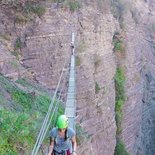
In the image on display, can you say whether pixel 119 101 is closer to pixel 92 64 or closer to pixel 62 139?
pixel 92 64

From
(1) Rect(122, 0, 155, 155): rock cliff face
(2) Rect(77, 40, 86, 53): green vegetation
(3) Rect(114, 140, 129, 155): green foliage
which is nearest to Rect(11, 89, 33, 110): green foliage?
(2) Rect(77, 40, 86, 53): green vegetation

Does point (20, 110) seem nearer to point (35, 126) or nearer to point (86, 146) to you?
point (35, 126)

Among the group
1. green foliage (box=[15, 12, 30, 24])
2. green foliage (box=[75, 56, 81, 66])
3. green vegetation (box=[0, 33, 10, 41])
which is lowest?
green foliage (box=[75, 56, 81, 66])

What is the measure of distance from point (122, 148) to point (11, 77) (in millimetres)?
8708

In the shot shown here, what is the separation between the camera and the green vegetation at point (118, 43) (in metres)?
21.3

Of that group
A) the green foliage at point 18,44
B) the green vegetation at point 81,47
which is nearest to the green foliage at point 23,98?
the green foliage at point 18,44

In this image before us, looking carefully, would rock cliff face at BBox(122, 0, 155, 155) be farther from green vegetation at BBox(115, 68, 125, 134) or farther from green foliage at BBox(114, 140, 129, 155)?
green foliage at BBox(114, 140, 129, 155)

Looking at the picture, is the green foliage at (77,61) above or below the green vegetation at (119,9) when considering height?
below

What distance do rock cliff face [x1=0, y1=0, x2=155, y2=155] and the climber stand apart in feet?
14.2

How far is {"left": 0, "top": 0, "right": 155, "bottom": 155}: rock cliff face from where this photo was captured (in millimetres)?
14047

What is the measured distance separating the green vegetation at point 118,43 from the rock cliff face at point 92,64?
1.28ft

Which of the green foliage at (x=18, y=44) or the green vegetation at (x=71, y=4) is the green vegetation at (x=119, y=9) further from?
the green foliage at (x=18, y=44)

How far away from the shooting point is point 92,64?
54.9ft

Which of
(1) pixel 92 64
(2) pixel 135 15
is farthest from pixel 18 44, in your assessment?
(2) pixel 135 15
